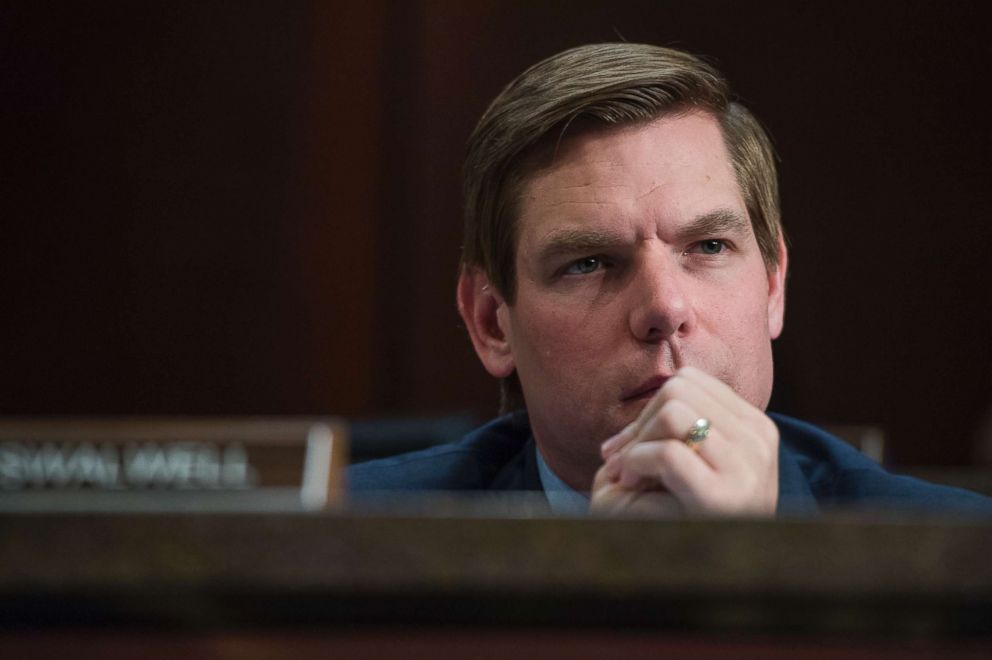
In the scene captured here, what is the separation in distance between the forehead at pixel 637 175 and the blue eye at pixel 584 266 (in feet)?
0.14

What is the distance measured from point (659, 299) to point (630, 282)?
0.04 meters

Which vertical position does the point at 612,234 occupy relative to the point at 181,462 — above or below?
above

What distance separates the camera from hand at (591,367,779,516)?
0.73 meters

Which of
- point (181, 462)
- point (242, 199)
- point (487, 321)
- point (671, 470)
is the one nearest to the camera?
point (671, 470)

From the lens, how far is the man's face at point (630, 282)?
1028mm

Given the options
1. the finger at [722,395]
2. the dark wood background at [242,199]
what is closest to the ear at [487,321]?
the finger at [722,395]

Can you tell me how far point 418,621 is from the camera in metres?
0.38

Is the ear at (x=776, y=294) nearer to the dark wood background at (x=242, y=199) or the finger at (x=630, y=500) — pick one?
the finger at (x=630, y=500)

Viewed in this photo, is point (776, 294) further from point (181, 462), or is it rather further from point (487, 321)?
point (181, 462)

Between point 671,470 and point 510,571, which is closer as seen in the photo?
point 510,571

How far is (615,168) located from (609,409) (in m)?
0.25

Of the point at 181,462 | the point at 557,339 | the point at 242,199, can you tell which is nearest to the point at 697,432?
the point at 557,339

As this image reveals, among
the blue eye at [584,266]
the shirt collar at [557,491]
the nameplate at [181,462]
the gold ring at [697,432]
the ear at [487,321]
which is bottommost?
the nameplate at [181,462]

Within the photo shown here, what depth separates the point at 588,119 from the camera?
3.73 feet
